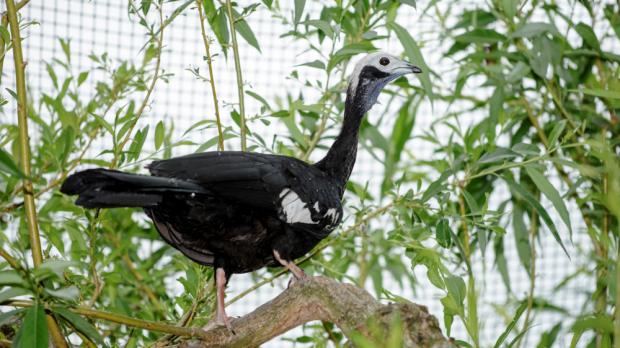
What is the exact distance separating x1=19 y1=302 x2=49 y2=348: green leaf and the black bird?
1.28ft

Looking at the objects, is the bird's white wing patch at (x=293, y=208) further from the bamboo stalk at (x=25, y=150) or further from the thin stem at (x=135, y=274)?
the thin stem at (x=135, y=274)

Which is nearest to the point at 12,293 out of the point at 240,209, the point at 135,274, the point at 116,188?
the point at 116,188

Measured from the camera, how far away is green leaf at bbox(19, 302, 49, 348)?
1196 millimetres

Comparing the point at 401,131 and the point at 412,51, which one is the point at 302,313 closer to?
the point at 412,51

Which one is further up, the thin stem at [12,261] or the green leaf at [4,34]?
the green leaf at [4,34]

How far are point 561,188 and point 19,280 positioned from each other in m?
2.00

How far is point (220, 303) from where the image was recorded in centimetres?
179

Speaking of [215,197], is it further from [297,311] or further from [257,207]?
[297,311]

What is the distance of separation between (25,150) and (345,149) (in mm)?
808

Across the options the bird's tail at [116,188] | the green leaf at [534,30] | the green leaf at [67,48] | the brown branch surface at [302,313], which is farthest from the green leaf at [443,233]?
the green leaf at [67,48]

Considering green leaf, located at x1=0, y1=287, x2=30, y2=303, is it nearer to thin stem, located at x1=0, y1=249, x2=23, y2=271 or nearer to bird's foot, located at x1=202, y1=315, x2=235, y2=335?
thin stem, located at x1=0, y1=249, x2=23, y2=271

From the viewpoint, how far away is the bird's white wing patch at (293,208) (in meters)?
1.78

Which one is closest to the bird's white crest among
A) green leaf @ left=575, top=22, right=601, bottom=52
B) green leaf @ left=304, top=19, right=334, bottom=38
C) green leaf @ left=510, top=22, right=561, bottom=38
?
green leaf @ left=304, top=19, right=334, bottom=38

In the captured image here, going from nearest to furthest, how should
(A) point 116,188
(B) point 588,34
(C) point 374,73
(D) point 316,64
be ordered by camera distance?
(A) point 116,188
(D) point 316,64
(C) point 374,73
(B) point 588,34
